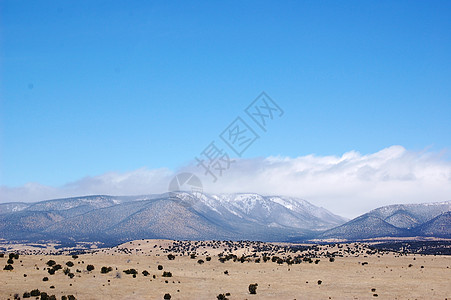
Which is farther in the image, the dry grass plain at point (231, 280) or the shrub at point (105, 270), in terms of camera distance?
the shrub at point (105, 270)

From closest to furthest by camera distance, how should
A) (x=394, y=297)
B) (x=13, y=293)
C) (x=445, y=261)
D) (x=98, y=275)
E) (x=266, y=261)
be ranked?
(x=13, y=293)
(x=394, y=297)
(x=98, y=275)
(x=266, y=261)
(x=445, y=261)

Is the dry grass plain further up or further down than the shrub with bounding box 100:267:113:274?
further down

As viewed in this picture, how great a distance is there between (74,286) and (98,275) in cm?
845

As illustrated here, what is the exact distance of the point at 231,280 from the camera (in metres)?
64.6

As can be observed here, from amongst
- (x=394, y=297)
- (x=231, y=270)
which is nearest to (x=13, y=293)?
(x=231, y=270)

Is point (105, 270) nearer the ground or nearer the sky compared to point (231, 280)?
nearer the sky

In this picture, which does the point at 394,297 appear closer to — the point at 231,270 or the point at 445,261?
the point at 231,270

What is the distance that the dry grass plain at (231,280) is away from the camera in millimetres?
52281

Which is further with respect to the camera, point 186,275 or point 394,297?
point 186,275

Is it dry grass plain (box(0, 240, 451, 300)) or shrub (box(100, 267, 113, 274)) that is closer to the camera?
dry grass plain (box(0, 240, 451, 300))

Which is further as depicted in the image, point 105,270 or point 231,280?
point 105,270

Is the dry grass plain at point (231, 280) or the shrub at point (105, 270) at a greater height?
the shrub at point (105, 270)

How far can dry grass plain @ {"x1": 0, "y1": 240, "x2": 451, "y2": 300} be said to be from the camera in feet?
172

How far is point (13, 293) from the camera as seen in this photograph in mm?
47969
